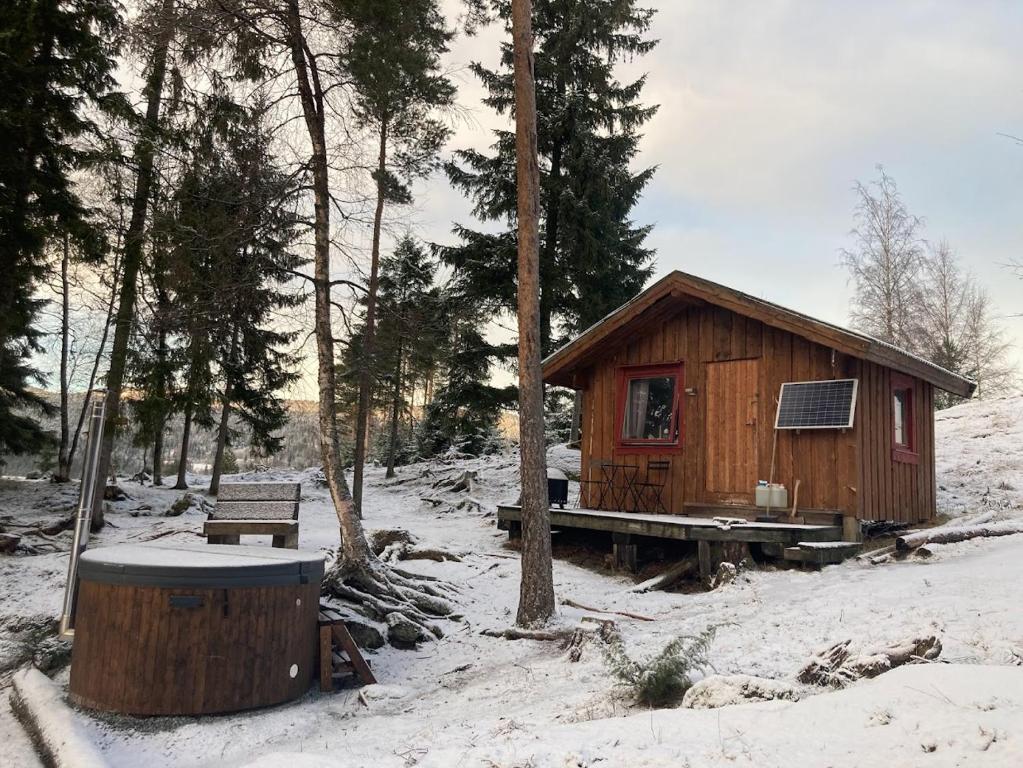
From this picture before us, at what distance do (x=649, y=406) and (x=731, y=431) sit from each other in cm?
149

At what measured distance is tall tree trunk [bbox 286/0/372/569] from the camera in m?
8.16

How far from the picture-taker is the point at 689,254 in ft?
72.8

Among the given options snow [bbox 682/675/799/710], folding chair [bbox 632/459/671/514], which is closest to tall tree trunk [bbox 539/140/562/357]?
folding chair [bbox 632/459/671/514]

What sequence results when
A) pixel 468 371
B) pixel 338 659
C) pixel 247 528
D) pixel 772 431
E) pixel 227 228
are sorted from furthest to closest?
pixel 468 371 < pixel 772 431 < pixel 227 228 < pixel 247 528 < pixel 338 659

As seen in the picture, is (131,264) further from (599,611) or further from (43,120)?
(599,611)

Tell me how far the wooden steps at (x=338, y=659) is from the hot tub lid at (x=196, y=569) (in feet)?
1.70

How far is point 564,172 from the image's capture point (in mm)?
17500

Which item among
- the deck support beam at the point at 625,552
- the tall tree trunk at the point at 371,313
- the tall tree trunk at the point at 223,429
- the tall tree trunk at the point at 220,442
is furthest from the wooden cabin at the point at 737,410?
the tall tree trunk at the point at 220,442

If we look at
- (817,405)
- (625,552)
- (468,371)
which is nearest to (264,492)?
(625,552)

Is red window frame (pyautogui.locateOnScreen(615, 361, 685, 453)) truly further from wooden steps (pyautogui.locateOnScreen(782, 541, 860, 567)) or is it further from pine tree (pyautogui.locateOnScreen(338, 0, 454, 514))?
pine tree (pyautogui.locateOnScreen(338, 0, 454, 514))

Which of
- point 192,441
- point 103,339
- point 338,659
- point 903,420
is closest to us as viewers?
point 338,659

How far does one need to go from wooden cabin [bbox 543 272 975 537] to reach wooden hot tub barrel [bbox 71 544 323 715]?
677cm

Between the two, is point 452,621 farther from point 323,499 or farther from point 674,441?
point 323,499

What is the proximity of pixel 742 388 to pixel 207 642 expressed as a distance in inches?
305
